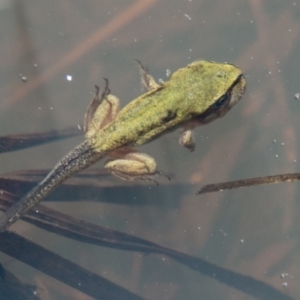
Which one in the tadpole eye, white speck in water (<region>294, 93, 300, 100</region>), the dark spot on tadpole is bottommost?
the dark spot on tadpole

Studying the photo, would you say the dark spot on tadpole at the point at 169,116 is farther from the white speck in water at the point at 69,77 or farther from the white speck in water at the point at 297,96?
the white speck in water at the point at 297,96

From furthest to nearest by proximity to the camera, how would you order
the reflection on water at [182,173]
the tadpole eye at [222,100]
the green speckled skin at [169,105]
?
the reflection on water at [182,173]
the tadpole eye at [222,100]
the green speckled skin at [169,105]

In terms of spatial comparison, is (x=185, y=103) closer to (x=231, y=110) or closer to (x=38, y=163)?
(x=231, y=110)

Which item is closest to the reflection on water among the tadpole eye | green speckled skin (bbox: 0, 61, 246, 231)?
green speckled skin (bbox: 0, 61, 246, 231)

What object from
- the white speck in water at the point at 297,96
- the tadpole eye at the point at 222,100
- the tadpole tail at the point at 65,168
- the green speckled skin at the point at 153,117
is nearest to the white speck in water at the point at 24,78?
the green speckled skin at the point at 153,117

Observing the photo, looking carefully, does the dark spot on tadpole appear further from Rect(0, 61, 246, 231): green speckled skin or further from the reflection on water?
the reflection on water

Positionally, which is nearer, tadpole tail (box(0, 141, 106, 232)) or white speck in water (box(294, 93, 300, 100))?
tadpole tail (box(0, 141, 106, 232))

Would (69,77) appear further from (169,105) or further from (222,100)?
(222,100)

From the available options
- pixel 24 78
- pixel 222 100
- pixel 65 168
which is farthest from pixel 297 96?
pixel 24 78
